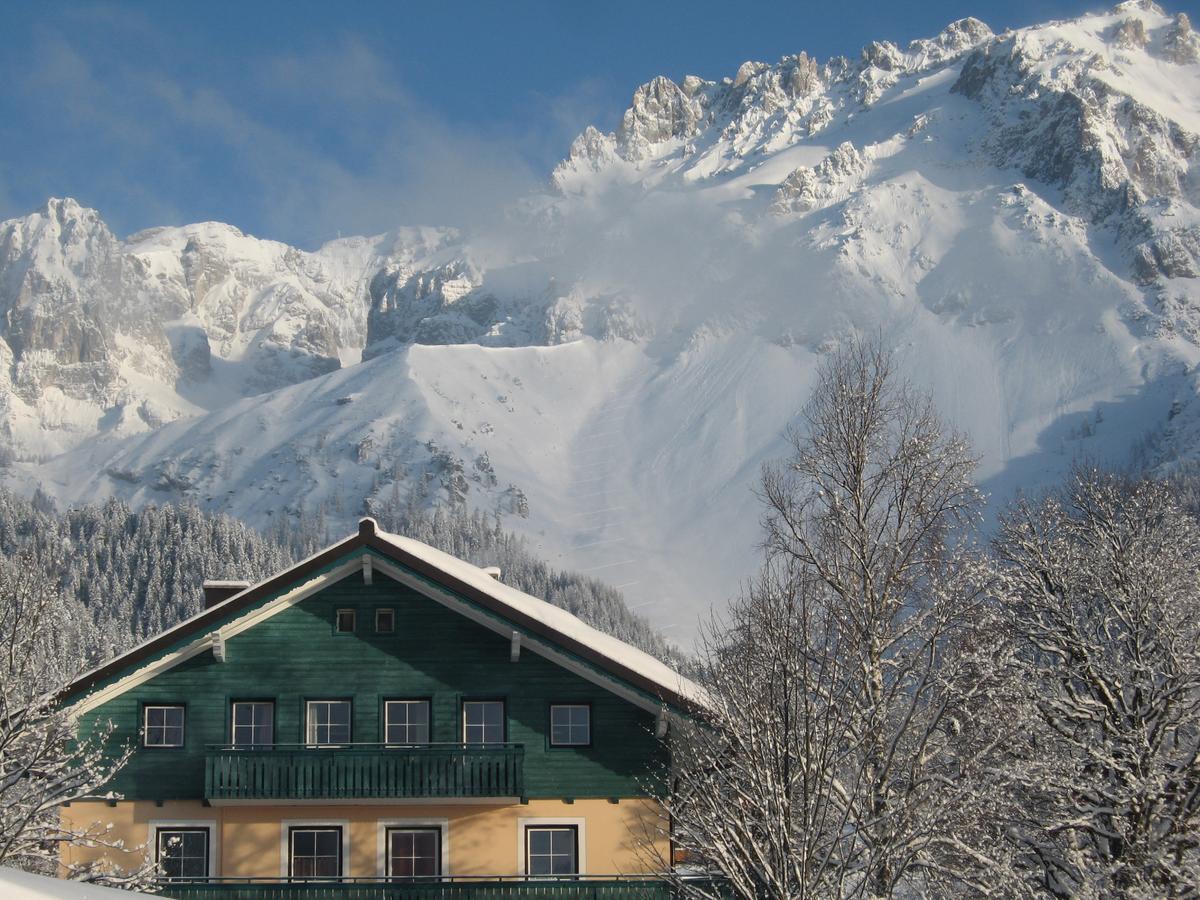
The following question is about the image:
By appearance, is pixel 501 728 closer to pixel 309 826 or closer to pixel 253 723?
pixel 309 826

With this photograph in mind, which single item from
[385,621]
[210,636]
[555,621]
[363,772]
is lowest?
[363,772]

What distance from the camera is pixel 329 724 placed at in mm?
33500

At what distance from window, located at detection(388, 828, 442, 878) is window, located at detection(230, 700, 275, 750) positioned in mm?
3446

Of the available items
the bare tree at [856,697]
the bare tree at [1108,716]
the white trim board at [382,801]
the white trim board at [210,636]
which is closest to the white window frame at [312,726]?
the white trim board at [382,801]

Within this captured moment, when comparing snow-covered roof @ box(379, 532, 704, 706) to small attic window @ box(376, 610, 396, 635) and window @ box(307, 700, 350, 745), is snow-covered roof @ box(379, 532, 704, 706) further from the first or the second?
window @ box(307, 700, 350, 745)

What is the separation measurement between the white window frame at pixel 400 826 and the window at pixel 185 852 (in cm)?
366

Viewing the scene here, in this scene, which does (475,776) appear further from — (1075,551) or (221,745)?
(1075,551)

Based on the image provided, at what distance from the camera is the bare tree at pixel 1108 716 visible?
25.0 metres

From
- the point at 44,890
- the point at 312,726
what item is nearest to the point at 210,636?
the point at 312,726

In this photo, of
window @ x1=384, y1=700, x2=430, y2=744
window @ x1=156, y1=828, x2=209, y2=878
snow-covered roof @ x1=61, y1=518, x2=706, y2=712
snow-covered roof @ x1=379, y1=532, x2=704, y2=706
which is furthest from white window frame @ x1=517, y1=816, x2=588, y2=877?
window @ x1=156, y1=828, x2=209, y2=878

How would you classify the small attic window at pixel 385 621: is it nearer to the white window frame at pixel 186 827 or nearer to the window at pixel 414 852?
the window at pixel 414 852

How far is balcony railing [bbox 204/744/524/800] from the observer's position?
32.2 m

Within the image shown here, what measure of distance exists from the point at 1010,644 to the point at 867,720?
430 cm

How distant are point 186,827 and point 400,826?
14.9 feet
